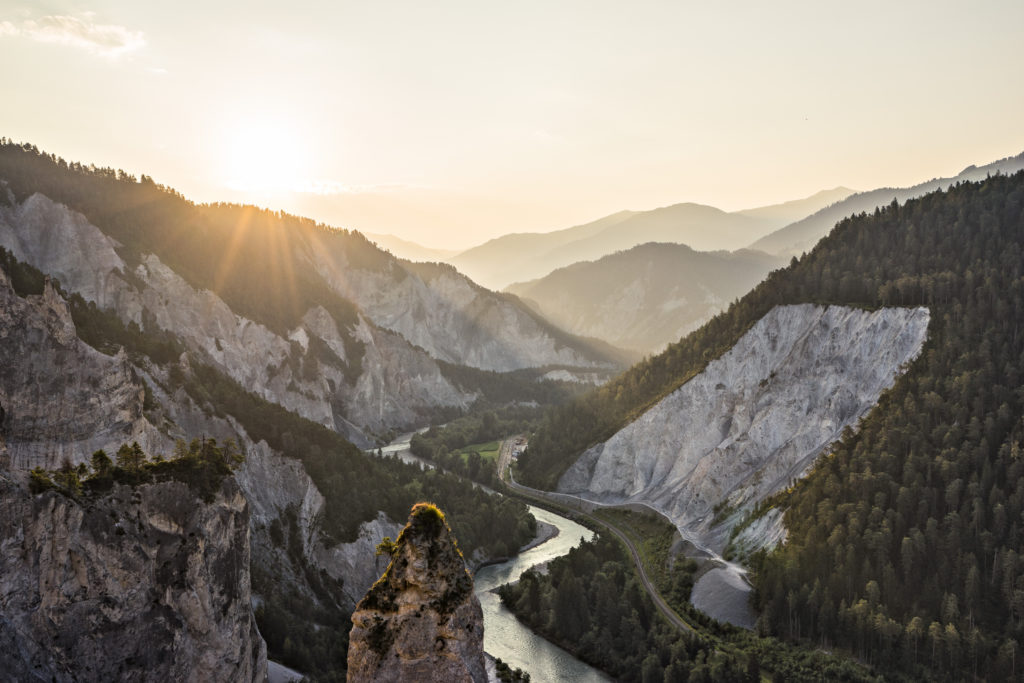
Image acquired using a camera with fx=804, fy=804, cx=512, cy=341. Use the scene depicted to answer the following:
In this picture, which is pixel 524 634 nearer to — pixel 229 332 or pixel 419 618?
pixel 419 618

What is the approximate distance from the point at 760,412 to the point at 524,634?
1259 inches

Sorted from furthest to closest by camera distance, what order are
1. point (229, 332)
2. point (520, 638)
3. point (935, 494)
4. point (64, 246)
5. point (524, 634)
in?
point (229, 332), point (64, 246), point (524, 634), point (520, 638), point (935, 494)

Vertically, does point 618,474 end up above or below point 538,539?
above

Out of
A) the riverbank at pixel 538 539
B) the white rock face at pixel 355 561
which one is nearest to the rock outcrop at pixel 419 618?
the white rock face at pixel 355 561

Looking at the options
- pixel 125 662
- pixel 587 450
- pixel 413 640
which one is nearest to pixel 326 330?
pixel 587 450

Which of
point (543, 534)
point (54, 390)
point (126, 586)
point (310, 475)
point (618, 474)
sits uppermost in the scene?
point (54, 390)

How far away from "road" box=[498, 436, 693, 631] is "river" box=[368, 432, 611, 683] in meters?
4.58

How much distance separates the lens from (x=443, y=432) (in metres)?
138

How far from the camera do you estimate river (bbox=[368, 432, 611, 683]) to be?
5647 cm

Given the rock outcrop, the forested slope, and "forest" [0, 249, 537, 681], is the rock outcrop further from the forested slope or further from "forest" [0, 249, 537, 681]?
the forested slope

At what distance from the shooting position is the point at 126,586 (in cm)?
3281

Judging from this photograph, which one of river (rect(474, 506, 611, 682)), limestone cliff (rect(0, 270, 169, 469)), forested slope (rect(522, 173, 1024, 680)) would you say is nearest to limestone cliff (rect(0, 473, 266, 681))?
limestone cliff (rect(0, 270, 169, 469))

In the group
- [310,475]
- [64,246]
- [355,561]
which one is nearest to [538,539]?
[355,561]

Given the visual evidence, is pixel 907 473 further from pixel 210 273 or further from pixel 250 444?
pixel 210 273
